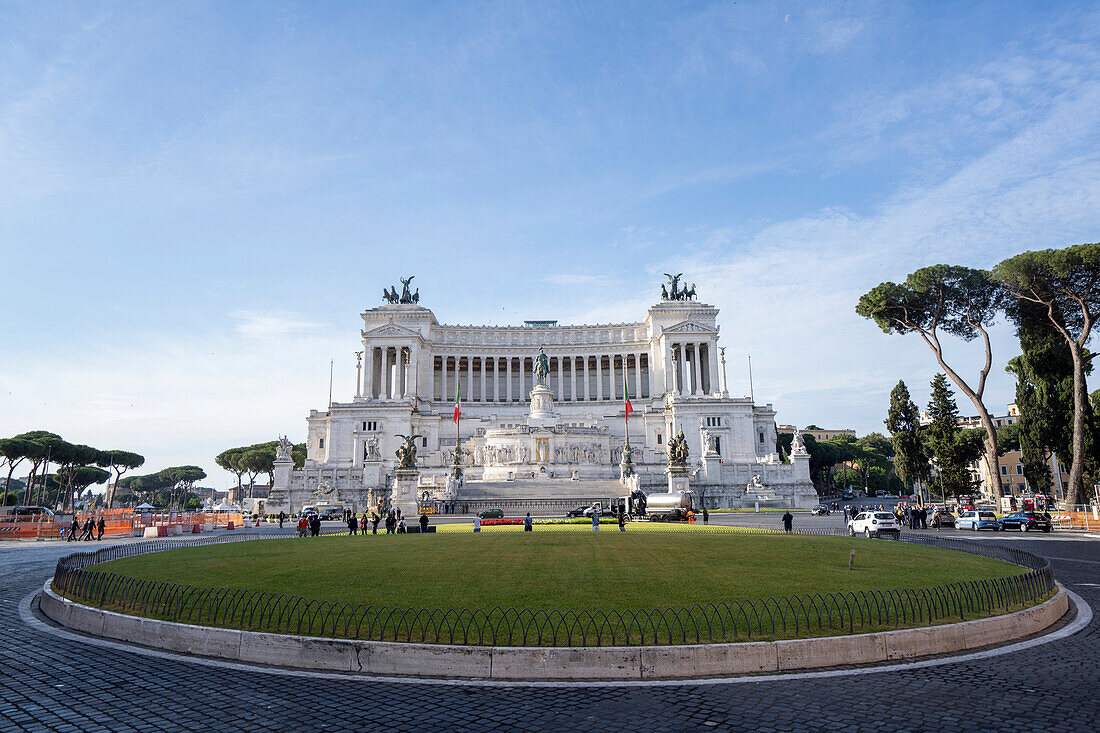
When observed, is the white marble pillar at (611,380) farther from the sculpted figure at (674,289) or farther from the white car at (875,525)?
the white car at (875,525)

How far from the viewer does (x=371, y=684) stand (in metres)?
10.7

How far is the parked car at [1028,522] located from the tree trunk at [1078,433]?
9.60m

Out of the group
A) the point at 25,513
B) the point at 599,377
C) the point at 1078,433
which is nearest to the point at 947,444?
the point at 1078,433

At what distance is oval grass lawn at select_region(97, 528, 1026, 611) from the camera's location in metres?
14.9

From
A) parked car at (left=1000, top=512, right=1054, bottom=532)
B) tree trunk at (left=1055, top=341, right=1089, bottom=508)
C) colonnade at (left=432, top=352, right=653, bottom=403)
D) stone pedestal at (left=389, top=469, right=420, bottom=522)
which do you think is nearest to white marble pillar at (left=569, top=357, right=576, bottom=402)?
colonnade at (left=432, top=352, right=653, bottom=403)

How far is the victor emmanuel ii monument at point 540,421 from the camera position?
6962cm

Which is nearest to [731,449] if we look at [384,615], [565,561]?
[565,561]

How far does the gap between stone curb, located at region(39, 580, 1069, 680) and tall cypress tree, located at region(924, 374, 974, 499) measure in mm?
57109

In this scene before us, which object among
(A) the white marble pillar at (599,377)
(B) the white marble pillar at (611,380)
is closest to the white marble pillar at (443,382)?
(A) the white marble pillar at (599,377)

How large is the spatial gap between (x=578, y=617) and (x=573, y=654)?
67cm

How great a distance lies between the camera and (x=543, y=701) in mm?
9672

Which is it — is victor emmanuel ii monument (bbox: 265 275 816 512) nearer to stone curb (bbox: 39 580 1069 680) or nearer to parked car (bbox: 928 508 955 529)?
parked car (bbox: 928 508 955 529)

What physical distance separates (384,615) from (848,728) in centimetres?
835

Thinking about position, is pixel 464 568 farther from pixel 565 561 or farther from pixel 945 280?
pixel 945 280
